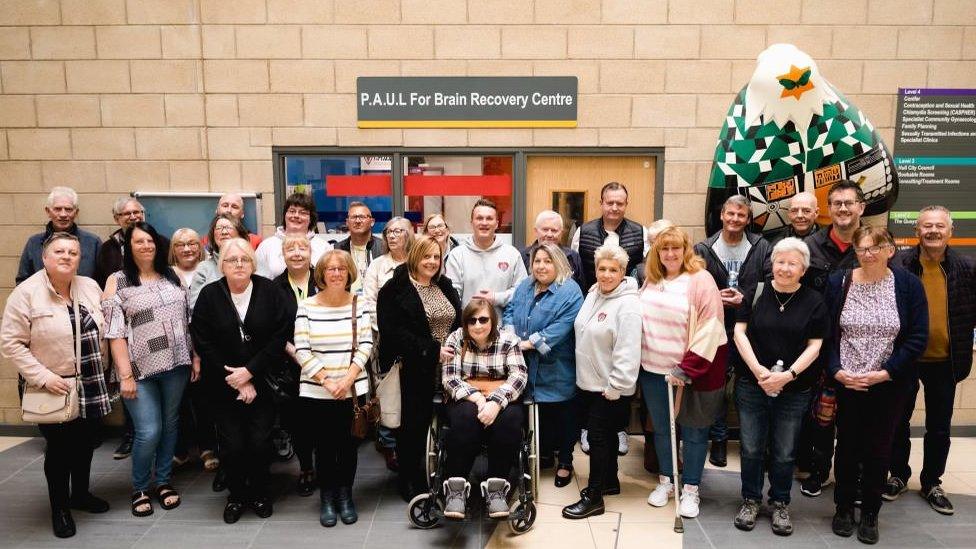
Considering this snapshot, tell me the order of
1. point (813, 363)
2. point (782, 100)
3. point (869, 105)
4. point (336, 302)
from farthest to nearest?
point (869, 105) → point (782, 100) → point (336, 302) → point (813, 363)

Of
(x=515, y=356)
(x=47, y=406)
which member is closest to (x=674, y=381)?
(x=515, y=356)

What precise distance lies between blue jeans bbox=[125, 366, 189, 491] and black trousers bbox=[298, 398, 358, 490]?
2.35 feet

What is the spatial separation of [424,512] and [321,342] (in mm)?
975

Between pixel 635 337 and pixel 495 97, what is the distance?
2.14 metres

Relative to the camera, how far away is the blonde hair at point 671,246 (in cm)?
290

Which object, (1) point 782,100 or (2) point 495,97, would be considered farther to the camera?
Result: (2) point 495,97

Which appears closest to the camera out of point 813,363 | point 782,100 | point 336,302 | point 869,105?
point 813,363

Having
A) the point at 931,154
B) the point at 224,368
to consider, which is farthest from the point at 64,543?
the point at 931,154

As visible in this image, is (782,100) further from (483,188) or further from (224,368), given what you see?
(224,368)

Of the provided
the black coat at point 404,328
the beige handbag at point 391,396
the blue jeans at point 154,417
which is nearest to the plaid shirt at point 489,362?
the black coat at point 404,328

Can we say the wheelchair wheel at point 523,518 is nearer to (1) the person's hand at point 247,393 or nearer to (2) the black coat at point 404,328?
(2) the black coat at point 404,328

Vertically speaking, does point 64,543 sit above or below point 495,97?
below

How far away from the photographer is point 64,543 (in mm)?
2840

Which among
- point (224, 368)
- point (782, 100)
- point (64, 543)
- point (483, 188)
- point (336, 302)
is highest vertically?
point (782, 100)
